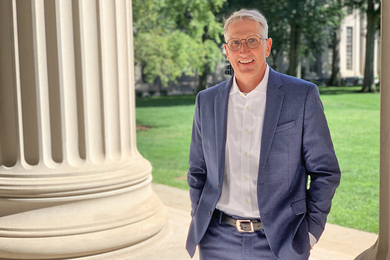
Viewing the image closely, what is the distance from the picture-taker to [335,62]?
216 feet

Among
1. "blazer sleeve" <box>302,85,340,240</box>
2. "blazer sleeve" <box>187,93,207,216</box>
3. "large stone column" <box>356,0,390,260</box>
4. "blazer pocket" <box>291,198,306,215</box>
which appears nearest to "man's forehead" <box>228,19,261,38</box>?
"blazer sleeve" <box>302,85,340,240</box>

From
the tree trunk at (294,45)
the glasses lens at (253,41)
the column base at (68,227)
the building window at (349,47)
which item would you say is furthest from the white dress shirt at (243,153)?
the building window at (349,47)

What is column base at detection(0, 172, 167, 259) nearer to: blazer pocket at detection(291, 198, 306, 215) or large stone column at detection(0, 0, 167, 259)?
large stone column at detection(0, 0, 167, 259)

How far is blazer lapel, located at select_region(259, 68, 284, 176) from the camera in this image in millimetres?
2998

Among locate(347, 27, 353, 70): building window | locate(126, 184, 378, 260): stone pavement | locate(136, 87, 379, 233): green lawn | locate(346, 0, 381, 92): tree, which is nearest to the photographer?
locate(126, 184, 378, 260): stone pavement

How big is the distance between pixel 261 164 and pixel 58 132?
3.10m

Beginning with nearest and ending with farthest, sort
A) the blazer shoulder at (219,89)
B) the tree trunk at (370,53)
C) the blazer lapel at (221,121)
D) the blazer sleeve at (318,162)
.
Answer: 1. the blazer sleeve at (318,162)
2. the blazer lapel at (221,121)
3. the blazer shoulder at (219,89)
4. the tree trunk at (370,53)

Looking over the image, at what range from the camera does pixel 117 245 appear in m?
5.55

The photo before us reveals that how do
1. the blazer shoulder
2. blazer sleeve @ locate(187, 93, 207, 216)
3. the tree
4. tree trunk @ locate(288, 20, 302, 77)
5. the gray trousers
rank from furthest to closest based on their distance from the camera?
tree trunk @ locate(288, 20, 302, 77), the tree, blazer sleeve @ locate(187, 93, 207, 216), the blazer shoulder, the gray trousers

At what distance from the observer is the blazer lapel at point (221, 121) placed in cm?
317

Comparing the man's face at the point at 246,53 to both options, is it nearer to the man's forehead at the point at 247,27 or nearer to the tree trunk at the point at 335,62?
the man's forehead at the point at 247,27

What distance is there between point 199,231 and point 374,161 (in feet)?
48.3

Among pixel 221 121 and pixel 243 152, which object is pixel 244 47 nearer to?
pixel 221 121

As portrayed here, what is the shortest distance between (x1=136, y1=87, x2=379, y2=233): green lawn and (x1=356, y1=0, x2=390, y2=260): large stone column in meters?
5.76
